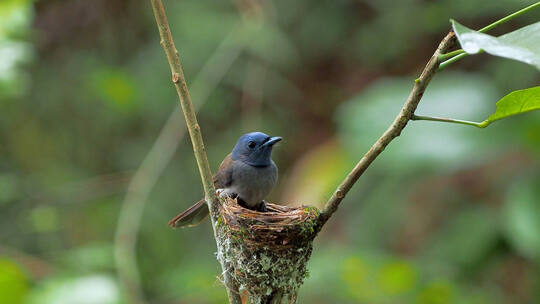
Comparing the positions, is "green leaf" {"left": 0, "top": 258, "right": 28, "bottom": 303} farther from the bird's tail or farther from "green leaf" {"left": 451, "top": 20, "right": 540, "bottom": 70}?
"green leaf" {"left": 451, "top": 20, "right": 540, "bottom": 70}

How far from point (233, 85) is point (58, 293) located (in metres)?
4.29

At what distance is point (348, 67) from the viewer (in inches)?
334

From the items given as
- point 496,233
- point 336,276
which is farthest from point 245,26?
point 496,233

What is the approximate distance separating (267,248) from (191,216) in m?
1.10

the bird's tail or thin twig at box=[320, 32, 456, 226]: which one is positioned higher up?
the bird's tail

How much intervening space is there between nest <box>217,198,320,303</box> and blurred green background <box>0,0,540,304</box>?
115 cm

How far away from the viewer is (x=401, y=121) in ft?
5.42

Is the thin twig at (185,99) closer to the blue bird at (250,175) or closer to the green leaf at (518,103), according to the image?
the green leaf at (518,103)

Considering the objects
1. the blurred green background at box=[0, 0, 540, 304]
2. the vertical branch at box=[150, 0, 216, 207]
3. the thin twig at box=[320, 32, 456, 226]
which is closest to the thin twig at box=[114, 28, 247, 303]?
the blurred green background at box=[0, 0, 540, 304]

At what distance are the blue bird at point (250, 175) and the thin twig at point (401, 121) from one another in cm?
176

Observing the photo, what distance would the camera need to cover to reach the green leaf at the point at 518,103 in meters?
1.56

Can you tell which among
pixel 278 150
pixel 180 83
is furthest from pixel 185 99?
pixel 278 150

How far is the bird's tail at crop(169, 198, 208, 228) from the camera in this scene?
3484 mm

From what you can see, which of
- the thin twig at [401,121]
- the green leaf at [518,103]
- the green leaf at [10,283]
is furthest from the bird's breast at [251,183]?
the green leaf at [518,103]
